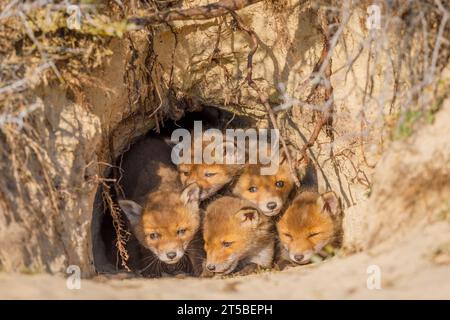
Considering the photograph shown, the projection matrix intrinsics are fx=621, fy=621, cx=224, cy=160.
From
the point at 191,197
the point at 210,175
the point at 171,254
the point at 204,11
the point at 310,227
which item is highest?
the point at 204,11

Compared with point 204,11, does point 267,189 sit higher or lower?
lower

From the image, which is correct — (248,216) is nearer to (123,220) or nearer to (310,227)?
(310,227)

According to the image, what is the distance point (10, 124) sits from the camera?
3977mm

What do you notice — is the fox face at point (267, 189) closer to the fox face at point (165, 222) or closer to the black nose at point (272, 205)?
the black nose at point (272, 205)

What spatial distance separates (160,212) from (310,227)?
1.38m

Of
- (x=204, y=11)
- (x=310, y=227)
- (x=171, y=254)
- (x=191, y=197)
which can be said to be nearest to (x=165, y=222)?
(x=171, y=254)

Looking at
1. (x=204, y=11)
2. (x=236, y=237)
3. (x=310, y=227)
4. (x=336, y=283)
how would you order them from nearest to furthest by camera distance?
1. (x=336, y=283)
2. (x=204, y=11)
3. (x=310, y=227)
4. (x=236, y=237)

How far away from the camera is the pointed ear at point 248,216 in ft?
18.8

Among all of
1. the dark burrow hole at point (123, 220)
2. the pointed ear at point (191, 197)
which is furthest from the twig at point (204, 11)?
the pointed ear at point (191, 197)

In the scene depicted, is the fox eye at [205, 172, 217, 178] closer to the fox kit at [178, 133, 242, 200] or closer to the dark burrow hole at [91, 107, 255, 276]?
the fox kit at [178, 133, 242, 200]

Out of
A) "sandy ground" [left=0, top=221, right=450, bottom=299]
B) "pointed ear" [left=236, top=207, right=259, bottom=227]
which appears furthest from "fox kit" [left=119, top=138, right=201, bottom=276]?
"sandy ground" [left=0, top=221, right=450, bottom=299]

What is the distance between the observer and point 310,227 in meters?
5.58

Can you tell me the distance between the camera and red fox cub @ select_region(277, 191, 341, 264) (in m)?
5.54

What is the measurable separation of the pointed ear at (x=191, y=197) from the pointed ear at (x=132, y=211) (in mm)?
442
